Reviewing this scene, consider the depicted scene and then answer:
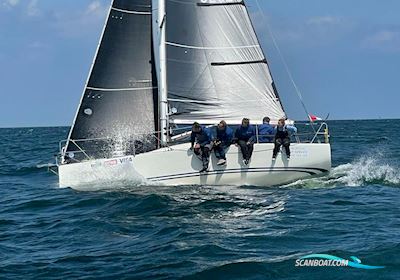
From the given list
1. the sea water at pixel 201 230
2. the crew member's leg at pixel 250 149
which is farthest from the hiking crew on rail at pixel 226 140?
the sea water at pixel 201 230

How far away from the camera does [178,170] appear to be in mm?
17641

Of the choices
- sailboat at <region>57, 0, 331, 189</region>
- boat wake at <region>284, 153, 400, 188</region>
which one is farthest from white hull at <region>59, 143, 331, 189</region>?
boat wake at <region>284, 153, 400, 188</region>

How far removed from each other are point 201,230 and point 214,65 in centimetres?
880

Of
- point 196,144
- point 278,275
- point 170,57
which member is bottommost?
point 278,275

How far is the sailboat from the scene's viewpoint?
60.0ft

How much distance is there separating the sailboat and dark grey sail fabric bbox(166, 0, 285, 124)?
32 mm

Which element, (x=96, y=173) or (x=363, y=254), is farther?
(x=96, y=173)

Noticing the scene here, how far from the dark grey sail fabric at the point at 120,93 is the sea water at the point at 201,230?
1836 millimetres

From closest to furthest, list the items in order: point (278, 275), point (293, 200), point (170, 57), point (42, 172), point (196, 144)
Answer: point (278, 275), point (293, 200), point (196, 144), point (170, 57), point (42, 172)

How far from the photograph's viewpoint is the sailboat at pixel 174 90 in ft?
60.0

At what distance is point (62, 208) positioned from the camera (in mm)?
15258

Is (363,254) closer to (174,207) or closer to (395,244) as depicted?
(395,244)

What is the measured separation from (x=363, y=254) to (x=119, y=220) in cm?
563

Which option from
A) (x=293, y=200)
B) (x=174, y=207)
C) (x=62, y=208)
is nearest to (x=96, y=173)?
(x=62, y=208)
